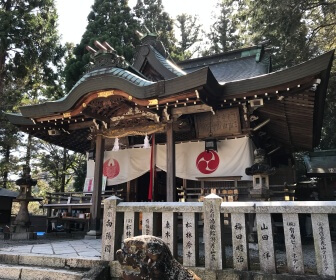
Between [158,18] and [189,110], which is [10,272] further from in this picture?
[158,18]

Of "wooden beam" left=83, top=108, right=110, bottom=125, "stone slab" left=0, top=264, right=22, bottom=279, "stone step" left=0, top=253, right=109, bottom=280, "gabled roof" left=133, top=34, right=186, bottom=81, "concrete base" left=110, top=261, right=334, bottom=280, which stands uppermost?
"gabled roof" left=133, top=34, right=186, bottom=81

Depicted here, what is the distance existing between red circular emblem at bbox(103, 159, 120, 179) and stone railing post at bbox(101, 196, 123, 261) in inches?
217

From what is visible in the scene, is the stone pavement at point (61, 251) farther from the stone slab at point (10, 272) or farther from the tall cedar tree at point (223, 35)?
the tall cedar tree at point (223, 35)

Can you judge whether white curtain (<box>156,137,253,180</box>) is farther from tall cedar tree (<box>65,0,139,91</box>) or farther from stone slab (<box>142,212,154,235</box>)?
tall cedar tree (<box>65,0,139,91</box>)

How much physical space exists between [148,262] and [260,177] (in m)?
4.76

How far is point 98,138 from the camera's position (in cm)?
873

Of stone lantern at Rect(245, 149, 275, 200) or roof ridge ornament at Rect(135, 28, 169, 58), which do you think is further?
Result: roof ridge ornament at Rect(135, 28, 169, 58)

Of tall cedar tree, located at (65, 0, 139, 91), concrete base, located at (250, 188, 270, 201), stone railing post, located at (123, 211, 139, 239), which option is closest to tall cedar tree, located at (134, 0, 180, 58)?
tall cedar tree, located at (65, 0, 139, 91)

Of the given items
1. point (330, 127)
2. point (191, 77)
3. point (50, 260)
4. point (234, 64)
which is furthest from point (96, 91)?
point (330, 127)

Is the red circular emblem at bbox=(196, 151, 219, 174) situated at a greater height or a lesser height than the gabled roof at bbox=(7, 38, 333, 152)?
lesser

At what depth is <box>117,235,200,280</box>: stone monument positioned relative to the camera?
2580 millimetres

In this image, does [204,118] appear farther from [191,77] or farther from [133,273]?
[133,273]

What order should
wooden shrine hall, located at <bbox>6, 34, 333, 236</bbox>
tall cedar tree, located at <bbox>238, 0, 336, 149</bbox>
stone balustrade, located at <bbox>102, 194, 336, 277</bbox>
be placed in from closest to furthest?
stone balustrade, located at <bbox>102, 194, 336, 277</bbox>
wooden shrine hall, located at <bbox>6, 34, 333, 236</bbox>
tall cedar tree, located at <bbox>238, 0, 336, 149</bbox>

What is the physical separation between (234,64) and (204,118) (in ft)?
15.2
